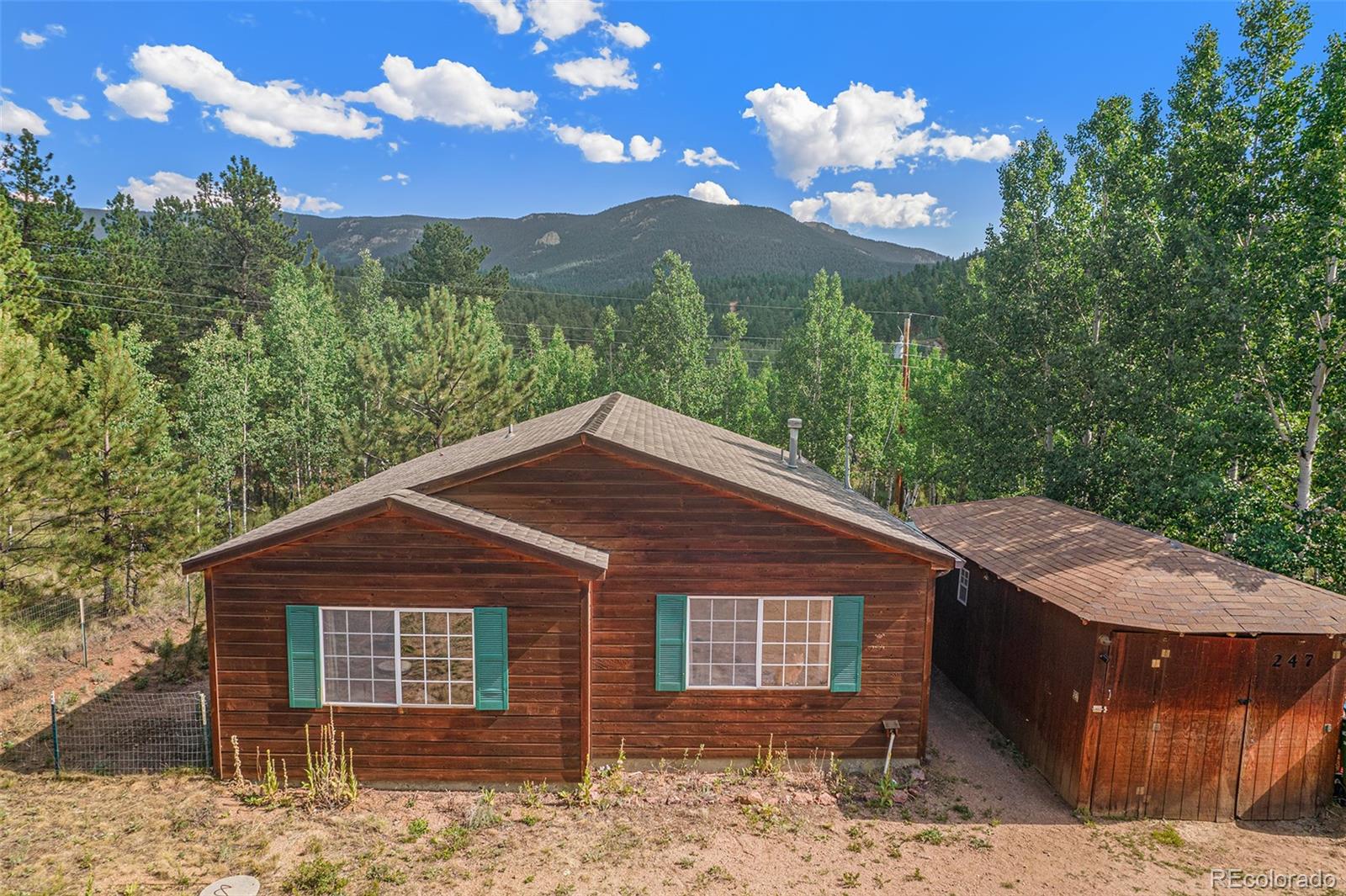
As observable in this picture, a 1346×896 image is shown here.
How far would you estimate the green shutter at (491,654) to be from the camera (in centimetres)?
936

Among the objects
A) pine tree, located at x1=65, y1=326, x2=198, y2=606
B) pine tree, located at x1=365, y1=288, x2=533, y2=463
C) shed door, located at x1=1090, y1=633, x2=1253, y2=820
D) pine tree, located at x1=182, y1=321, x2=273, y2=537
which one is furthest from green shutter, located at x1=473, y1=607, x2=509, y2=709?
pine tree, located at x1=182, y1=321, x2=273, y2=537

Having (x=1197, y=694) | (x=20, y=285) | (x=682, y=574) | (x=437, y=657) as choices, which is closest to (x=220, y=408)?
(x=20, y=285)

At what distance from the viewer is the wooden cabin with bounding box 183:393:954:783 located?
30.5ft

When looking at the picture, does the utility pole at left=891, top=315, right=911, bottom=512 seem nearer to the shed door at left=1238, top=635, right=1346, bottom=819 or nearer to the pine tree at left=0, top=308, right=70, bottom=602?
the shed door at left=1238, top=635, right=1346, bottom=819

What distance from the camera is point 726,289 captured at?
339 feet

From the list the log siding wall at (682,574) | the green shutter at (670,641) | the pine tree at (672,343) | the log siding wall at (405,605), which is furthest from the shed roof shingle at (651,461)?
the pine tree at (672,343)

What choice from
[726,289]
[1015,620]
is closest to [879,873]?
[1015,620]

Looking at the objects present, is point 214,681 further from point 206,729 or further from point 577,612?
point 577,612

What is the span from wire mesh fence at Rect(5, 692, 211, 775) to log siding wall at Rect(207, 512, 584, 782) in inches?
47.4

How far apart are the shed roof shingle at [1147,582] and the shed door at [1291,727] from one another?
1.20ft

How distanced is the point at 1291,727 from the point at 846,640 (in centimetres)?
564

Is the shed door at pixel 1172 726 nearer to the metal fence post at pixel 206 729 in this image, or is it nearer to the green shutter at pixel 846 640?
the green shutter at pixel 846 640

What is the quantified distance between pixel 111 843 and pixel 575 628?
5.78 meters

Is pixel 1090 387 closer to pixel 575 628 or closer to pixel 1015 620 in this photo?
pixel 1015 620
